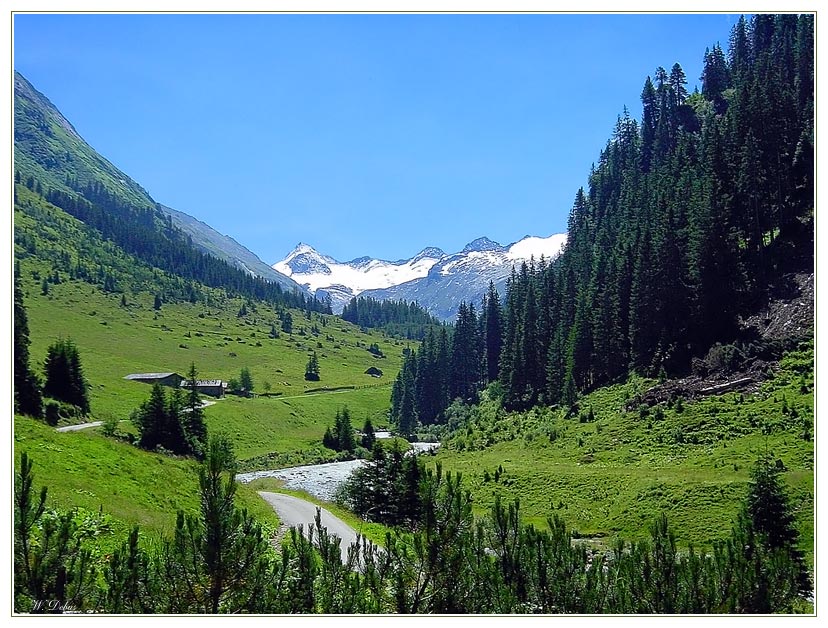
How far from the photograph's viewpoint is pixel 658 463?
178ft

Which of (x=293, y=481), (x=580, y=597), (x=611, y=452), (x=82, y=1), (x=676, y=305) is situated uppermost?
(x=82, y=1)

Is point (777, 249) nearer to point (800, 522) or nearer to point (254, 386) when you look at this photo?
point (800, 522)

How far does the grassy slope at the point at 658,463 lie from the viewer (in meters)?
42.8

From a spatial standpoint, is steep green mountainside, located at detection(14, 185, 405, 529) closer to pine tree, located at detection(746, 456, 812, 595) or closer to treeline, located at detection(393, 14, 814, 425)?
pine tree, located at detection(746, 456, 812, 595)

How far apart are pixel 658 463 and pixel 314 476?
134 ft

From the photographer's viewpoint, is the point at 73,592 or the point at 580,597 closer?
the point at 73,592

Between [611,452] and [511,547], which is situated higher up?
[511,547]

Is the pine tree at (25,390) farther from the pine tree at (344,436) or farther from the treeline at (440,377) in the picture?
the treeline at (440,377)

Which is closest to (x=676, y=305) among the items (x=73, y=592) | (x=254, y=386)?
(x=73, y=592)

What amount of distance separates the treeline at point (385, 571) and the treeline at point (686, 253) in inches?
2383

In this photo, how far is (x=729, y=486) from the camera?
4394cm

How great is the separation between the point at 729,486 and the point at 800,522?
942 centimetres

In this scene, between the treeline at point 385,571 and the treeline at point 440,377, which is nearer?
the treeline at point 385,571

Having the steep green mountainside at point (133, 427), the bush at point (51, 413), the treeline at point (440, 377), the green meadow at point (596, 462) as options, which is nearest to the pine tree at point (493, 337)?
the treeline at point (440, 377)
